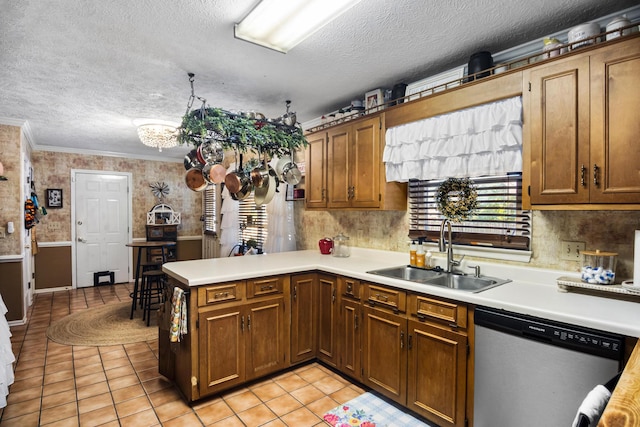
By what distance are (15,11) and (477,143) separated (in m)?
2.78

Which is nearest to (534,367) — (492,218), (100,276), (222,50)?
(492,218)

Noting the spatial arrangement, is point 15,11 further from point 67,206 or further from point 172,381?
point 67,206

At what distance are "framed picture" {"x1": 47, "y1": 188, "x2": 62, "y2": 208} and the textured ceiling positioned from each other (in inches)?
98.3

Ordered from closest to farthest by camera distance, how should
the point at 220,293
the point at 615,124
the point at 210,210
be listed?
the point at 615,124 → the point at 220,293 → the point at 210,210

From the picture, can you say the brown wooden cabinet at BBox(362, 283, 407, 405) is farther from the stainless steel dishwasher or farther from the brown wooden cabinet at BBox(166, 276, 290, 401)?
the brown wooden cabinet at BBox(166, 276, 290, 401)

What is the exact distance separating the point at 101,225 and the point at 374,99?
18.3 feet

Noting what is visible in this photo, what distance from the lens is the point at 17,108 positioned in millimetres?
3631

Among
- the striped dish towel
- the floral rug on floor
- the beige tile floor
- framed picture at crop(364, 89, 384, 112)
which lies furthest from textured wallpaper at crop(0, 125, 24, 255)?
the floral rug on floor

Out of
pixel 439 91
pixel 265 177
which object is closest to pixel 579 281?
pixel 439 91

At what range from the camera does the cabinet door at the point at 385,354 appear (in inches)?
89.4

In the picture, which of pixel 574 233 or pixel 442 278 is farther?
pixel 442 278

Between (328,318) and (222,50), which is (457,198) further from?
(222,50)

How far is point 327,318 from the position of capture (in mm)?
2873

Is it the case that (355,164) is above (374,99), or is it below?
below
